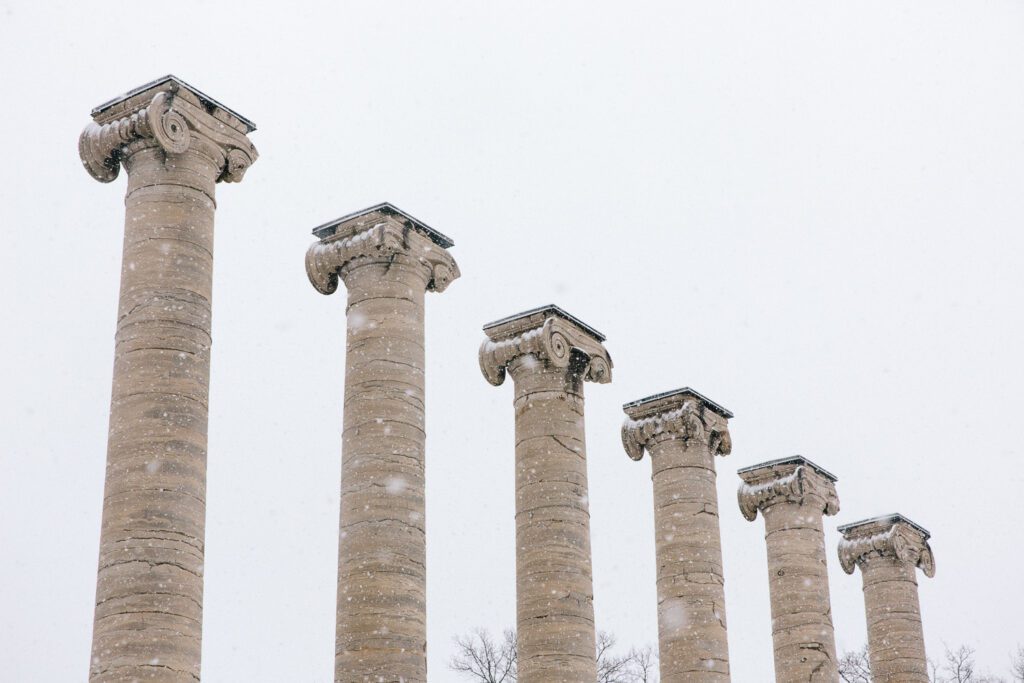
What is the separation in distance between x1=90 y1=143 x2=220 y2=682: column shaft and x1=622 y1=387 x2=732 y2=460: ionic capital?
13206 millimetres

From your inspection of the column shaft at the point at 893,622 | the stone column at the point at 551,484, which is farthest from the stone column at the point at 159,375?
the column shaft at the point at 893,622

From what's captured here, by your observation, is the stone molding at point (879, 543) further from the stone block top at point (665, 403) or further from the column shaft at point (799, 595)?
the stone block top at point (665, 403)

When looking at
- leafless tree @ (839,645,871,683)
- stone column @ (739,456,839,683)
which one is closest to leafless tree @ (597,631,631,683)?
leafless tree @ (839,645,871,683)

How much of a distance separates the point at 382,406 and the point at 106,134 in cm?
590

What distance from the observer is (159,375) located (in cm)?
1905

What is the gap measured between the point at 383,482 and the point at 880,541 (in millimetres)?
19451

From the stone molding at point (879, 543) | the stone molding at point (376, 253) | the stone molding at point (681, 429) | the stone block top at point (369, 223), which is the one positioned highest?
the stone block top at point (369, 223)

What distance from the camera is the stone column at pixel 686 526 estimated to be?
29.1 meters

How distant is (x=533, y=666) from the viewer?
24.9 meters

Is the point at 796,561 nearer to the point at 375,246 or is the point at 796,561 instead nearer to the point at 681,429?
the point at 681,429

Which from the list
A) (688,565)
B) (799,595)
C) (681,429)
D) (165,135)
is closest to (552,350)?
(681,429)

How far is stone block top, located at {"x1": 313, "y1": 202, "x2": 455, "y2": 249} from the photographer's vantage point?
23.7 metres

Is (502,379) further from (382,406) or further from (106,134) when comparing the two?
(106,134)

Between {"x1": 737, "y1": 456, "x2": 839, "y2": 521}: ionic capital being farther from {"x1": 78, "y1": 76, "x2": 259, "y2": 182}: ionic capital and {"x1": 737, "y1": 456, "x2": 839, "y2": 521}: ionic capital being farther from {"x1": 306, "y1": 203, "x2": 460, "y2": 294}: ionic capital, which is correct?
{"x1": 78, "y1": 76, "x2": 259, "y2": 182}: ionic capital
